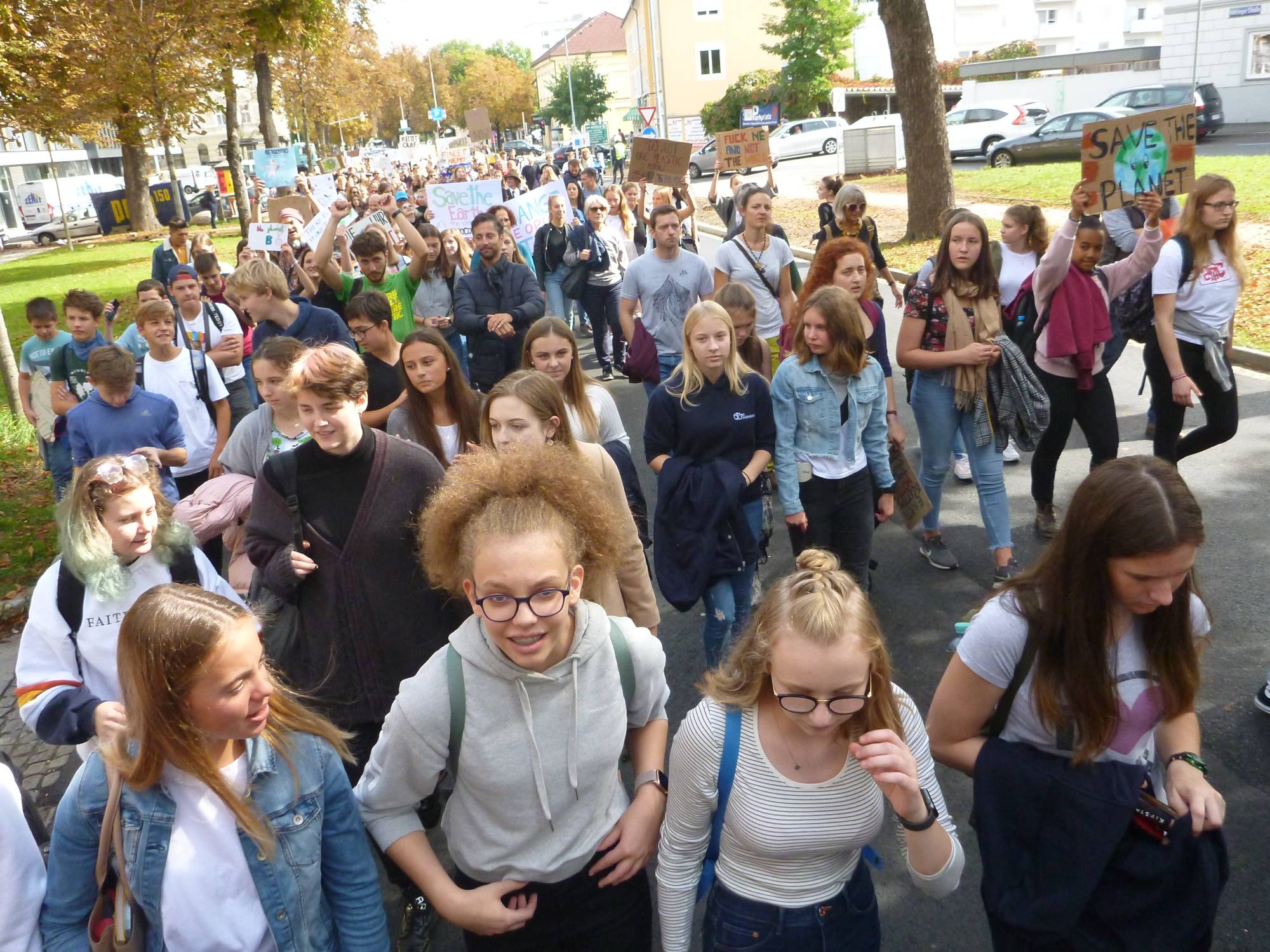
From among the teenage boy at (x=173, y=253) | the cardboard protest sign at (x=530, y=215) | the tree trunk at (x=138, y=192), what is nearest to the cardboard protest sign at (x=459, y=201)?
the cardboard protest sign at (x=530, y=215)

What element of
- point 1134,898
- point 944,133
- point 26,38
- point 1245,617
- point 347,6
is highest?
point 347,6

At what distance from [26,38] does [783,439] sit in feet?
33.9

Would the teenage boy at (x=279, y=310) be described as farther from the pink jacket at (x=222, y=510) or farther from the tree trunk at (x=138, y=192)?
the tree trunk at (x=138, y=192)

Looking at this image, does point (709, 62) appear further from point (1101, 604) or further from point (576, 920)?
point (576, 920)

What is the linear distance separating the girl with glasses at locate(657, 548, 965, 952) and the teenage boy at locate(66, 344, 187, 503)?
3.73 meters

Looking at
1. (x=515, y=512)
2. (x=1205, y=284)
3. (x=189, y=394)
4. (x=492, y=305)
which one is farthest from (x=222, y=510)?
(x=1205, y=284)

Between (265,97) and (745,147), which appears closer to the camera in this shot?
(745,147)

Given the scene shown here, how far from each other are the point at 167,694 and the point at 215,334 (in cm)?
531

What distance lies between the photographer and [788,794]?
6.87ft

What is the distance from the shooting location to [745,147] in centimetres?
1240

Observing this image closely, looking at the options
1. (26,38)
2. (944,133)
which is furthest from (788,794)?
(944,133)

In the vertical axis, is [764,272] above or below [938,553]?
above

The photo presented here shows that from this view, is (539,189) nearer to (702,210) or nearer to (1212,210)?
(1212,210)

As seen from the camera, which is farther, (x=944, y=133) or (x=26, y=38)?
(x=944, y=133)
